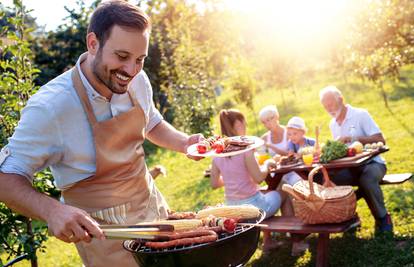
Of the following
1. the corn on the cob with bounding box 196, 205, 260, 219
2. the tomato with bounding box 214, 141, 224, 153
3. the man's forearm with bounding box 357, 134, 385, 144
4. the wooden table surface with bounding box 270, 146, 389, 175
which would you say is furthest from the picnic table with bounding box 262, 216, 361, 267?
the corn on the cob with bounding box 196, 205, 260, 219

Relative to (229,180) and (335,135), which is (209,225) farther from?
(335,135)

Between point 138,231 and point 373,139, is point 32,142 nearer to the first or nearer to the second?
point 138,231

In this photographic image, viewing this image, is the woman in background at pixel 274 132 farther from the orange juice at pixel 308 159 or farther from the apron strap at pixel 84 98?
the apron strap at pixel 84 98

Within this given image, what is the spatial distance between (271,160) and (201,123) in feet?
17.2

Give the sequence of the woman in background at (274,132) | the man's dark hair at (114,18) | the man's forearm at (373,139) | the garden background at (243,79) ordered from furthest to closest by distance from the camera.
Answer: the woman in background at (274,132) → the man's forearm at (373,139) → the garden background at (243,79) → the man's dark hair at (114,18)

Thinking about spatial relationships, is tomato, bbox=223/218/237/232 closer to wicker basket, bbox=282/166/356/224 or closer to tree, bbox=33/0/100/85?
wicker basket, bbox=282/166/356/224

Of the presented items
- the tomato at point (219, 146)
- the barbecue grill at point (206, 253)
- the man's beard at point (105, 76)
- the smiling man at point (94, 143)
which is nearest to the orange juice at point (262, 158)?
the tomato at point (219, 146)

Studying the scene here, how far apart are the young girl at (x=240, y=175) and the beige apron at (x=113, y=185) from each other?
101 inches

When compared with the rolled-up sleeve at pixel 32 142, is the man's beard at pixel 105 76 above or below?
above

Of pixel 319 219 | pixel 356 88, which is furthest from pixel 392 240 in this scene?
pixel 356 88

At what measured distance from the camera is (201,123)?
10781mm

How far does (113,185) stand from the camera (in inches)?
97.2

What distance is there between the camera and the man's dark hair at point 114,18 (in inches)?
88.3

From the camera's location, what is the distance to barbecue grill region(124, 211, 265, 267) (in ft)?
6.94
